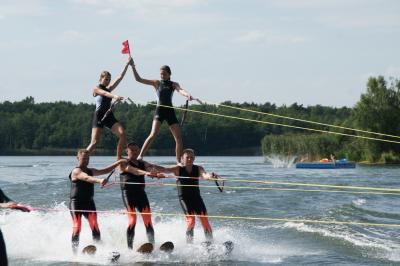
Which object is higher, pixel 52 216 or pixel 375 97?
pixel 375 97

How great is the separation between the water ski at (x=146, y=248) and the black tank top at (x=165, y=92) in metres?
2.48

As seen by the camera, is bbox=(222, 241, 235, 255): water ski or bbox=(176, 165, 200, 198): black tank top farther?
bbox=(222, 241, 235, 255): water ski

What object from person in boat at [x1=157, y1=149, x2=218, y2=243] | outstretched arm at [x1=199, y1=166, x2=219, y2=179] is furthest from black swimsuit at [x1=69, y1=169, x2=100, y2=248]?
outstretched arm at [x1=199, y1=166, x2=219, y2=179]

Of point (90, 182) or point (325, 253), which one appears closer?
point (90, 182)

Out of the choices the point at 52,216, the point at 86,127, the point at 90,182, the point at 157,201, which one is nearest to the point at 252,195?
the point at 157,201

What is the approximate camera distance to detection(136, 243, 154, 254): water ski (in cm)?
1312

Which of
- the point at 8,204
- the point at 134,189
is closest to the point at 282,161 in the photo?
the point at 134,189

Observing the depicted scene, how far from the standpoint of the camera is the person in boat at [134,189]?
1302cm

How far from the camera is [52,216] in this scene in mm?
17359

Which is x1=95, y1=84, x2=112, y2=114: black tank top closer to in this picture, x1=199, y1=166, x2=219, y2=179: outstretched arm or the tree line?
x1=199, y1=166, x2=219, y2=179: outstretched arm

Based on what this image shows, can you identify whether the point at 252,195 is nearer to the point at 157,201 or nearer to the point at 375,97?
the point at 157,201

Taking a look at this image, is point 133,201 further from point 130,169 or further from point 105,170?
point 105,170

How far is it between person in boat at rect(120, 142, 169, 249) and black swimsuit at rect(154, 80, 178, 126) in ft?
2.81

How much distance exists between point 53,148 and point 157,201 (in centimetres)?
6019
